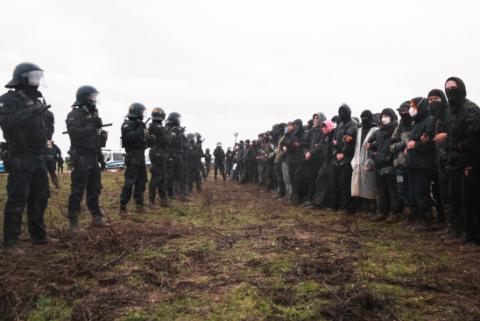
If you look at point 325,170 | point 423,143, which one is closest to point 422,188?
point 423,143

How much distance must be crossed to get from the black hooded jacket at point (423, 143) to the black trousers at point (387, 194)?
38.2 inches

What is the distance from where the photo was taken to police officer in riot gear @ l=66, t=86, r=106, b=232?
20.3 ft

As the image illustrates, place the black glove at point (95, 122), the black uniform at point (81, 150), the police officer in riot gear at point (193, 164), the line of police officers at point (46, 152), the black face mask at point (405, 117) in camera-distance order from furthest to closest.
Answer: the police officer in riot gear at point (193, 164) → the black face mask at point (405, 117) → the black glove at point (95, 122) → the black uniform at point (81, 150) → the line of police officers at point (46, 152)

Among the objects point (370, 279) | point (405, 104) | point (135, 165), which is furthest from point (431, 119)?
point (135, 165)

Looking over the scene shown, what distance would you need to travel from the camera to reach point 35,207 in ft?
17.3

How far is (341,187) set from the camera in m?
8.36

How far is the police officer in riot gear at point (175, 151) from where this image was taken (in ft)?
34.3

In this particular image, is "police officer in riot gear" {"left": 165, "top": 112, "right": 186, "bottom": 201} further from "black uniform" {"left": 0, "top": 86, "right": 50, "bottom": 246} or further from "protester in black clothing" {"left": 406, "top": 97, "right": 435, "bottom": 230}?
"protester in black clothing" {"left": 406, "top": 97, "right": 435, "bottom": 230}

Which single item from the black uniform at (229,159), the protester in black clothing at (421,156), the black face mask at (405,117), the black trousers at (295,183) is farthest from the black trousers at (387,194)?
the black uniform at (229,159)

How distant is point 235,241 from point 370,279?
7.27 ft

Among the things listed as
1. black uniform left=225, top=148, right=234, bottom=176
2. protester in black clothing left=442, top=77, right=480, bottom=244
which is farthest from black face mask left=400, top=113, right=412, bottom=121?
black uniform left=225, top=148, right=234, bottom=176

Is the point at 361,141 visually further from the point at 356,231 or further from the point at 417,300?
the point at 417,300

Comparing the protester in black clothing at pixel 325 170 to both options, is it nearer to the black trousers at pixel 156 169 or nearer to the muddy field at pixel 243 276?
the muddy field at pixel 243 276

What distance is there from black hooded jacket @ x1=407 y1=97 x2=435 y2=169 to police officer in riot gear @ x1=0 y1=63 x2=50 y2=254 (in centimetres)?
573
